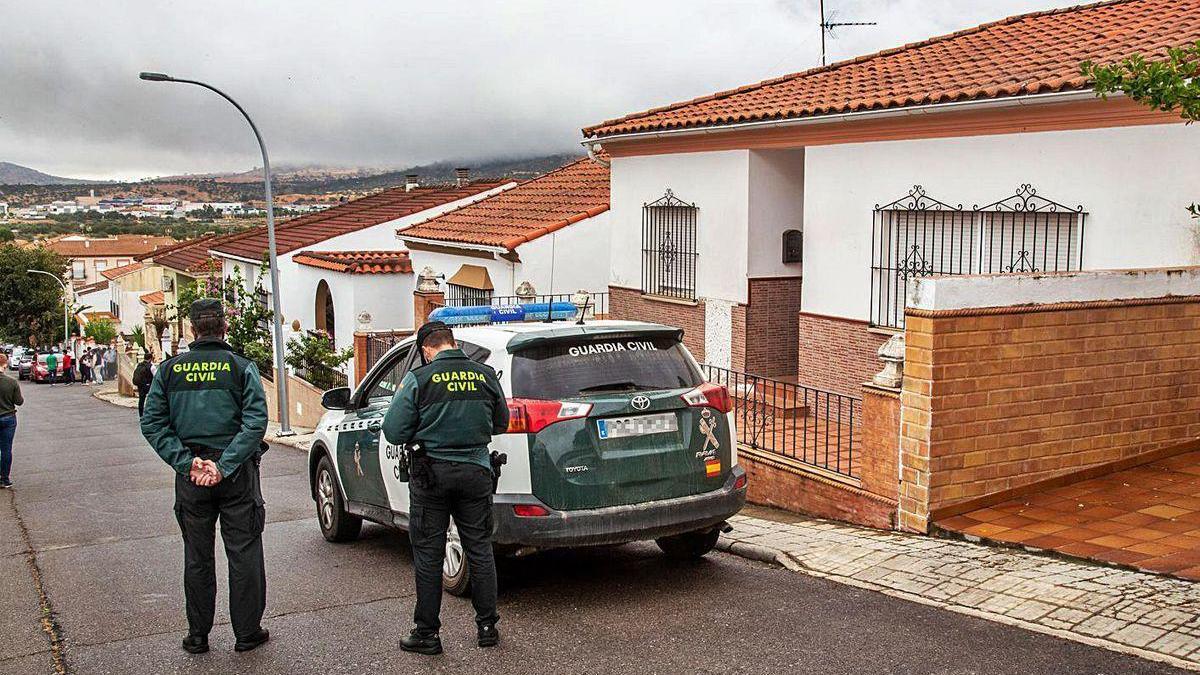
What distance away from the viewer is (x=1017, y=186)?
35.3ft

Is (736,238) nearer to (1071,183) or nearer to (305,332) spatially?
(1071,183)

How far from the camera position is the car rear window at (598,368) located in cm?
668

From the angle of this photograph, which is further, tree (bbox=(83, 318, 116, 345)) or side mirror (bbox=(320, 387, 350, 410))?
tree (bbox=(83, 318, 116, 345))

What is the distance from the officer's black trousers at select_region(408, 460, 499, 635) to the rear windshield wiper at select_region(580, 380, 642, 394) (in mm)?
1009

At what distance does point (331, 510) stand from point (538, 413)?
9.98 ft

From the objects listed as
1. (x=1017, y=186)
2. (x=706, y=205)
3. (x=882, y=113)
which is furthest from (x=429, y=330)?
(x=706, y=205)

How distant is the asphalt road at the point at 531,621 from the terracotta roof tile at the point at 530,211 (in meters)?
9.34

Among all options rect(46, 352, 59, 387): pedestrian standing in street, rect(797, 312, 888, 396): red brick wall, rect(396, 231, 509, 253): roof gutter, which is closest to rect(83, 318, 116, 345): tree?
rect(46, 352, 59, 387): pedestrian standing in street

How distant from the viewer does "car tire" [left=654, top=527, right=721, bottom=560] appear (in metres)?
7.55

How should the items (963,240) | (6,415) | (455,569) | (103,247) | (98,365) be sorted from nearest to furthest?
1. (455,569)
2. (963,240)
3. (6,415)
4. (98,365)
5. (103,247)

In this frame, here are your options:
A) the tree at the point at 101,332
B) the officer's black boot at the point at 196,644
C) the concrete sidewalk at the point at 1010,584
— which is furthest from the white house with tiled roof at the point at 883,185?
the tree at the point at 101,332

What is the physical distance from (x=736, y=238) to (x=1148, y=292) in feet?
19.8

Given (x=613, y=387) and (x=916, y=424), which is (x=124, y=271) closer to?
(x=916, y=424)

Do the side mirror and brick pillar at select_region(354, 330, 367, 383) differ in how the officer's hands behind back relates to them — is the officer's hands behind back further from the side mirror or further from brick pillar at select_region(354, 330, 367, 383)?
brick pillar at select_region(354, 330, 367, 383)
